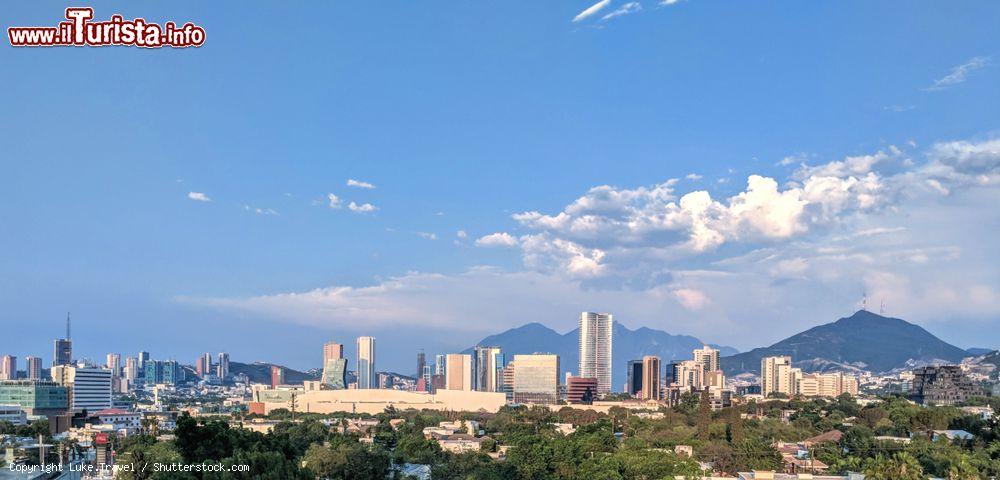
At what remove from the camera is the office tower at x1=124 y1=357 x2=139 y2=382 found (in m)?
181

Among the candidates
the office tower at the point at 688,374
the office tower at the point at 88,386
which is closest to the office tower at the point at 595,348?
the office tower at the point at 688,374

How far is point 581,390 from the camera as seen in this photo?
394 feet

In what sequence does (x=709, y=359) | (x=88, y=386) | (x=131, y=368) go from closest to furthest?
(x=88, y=386), (x=709, y=359), (x=131, y=368)

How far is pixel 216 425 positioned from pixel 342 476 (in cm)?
917

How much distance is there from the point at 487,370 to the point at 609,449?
123380mm

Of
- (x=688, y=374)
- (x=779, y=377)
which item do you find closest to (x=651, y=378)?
(x=688, y=374)

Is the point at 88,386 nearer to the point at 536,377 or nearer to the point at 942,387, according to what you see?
the point at 536,377

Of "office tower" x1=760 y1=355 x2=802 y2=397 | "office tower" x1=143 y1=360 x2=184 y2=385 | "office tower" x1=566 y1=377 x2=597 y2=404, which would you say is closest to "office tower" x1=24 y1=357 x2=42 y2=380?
"office tower" x1=143 y1=360 x2=184 y2=385

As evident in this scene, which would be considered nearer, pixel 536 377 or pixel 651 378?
pixel 651 378

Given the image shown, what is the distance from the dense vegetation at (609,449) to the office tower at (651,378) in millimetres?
49721

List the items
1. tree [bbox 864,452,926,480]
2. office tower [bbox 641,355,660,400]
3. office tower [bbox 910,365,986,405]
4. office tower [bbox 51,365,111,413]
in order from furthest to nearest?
office tower [bbox 641,355,660,400]
office tower [bbox 51,365,111,413]
office tower [bbox 910,365,986,405]
tree [bbox 864,452,926,480]

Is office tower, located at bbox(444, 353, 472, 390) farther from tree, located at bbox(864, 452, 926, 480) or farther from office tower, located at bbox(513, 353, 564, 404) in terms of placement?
tree, located at bbox(864, 452, 926, 480)

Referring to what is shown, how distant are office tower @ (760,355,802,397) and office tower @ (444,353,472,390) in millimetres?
48132

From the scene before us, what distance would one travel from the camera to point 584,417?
79125 millimetres
